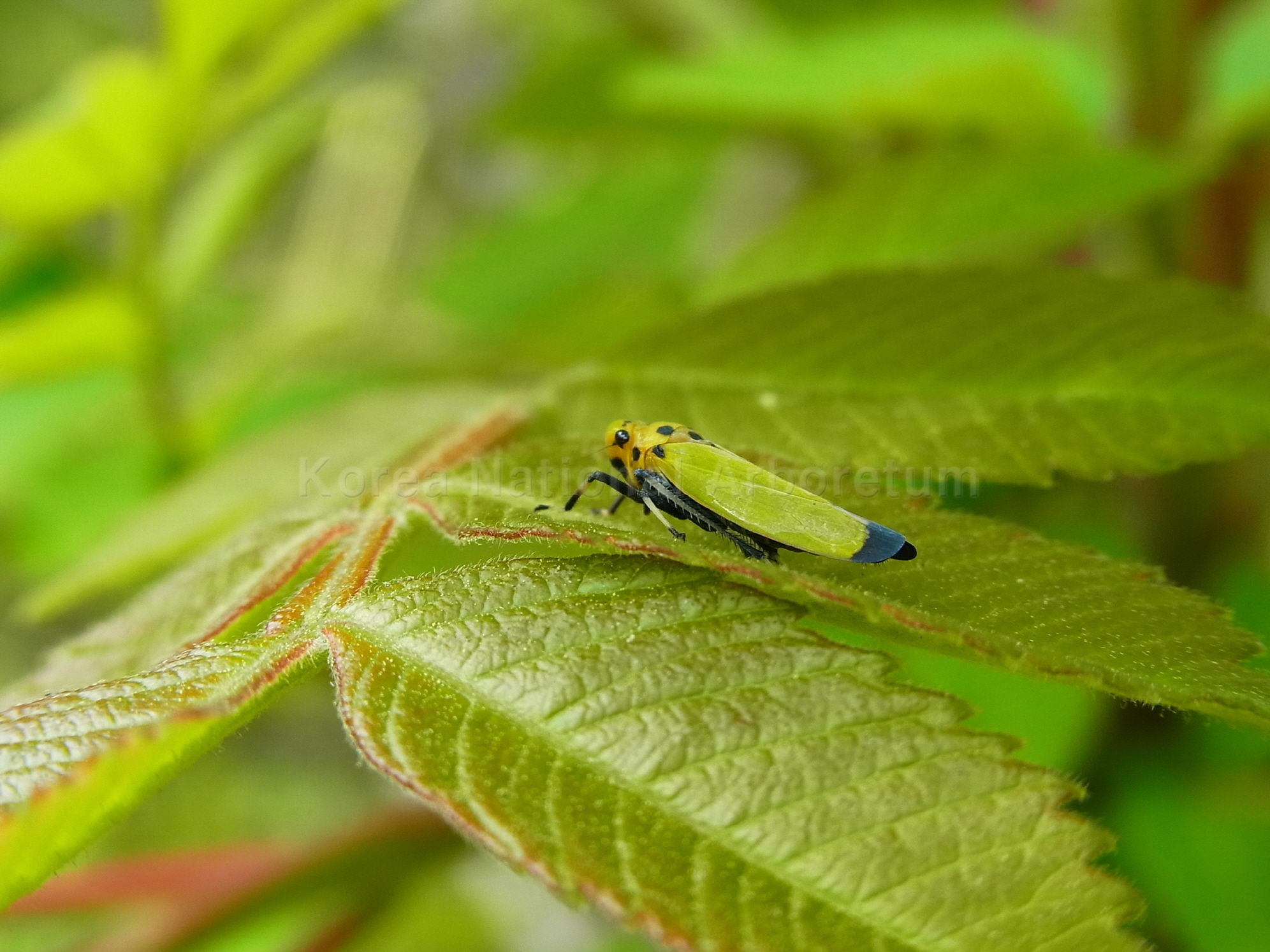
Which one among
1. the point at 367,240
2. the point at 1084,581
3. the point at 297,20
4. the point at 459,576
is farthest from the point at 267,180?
the point at 1084,581

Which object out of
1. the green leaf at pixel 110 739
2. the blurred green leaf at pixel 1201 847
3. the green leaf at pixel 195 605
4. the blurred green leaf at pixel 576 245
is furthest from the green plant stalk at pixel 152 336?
the blurred green leaf at pixel 1201 847

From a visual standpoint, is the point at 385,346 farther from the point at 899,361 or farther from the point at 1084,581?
the point at 1084,581

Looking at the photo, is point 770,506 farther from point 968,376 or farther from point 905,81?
point 905,81

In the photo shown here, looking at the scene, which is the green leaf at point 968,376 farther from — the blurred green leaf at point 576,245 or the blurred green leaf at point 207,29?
the blurred green leaf at point 576,245

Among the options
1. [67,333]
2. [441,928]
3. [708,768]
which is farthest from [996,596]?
[441,928]

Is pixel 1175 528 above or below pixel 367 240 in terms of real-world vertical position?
below

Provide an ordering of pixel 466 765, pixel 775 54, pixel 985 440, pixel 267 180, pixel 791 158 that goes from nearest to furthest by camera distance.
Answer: pixel 466 765 < pixel 985 440 < pixel 775 54 < pixel 791 158 < pixel 267 180

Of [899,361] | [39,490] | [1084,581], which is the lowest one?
[39,490]
